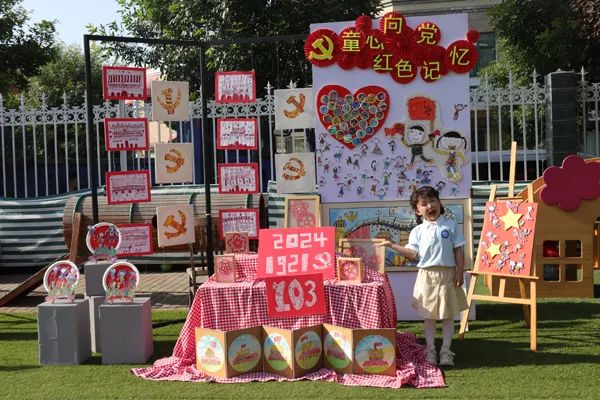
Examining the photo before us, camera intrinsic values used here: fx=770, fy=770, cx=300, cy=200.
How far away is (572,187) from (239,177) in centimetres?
374

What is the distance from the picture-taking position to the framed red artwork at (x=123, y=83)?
7566 mm

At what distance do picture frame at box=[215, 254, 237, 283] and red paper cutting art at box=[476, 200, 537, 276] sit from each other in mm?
2286

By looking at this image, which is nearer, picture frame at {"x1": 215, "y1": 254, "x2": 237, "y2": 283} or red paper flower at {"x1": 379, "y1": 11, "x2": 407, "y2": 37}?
picture frame at {"x1": 215, "y1": 254, "x2": 237, "y2": 283}

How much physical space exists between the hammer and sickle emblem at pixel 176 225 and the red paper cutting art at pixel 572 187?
13.1ft

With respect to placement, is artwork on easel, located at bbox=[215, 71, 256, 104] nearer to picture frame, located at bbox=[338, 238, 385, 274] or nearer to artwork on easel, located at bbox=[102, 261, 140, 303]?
picture frame, located at bbox=[338, 238, 385, 274]

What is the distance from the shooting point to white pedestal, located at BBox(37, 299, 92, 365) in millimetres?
6312

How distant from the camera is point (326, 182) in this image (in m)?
7.77

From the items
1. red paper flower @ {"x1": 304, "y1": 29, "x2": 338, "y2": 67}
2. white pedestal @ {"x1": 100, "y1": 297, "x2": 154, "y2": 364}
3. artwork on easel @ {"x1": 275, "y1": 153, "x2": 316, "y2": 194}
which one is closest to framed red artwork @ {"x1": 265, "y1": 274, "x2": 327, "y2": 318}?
white pedestal @ {"x1": 100, "y1": 297, "x2": 154, "y2": 364}

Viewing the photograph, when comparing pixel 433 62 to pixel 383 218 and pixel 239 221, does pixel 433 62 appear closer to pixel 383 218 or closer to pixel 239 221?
pixel 383 218

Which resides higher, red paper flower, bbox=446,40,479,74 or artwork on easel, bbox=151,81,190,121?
red paper flower, bbox=446,40,479,74

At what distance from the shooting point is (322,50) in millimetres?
7680

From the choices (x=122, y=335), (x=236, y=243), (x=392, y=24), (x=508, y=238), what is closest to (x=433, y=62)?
(x=392, y=24)

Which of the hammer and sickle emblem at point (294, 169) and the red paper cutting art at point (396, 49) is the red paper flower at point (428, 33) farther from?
the hammer and sickle emblem at point (294, 169)

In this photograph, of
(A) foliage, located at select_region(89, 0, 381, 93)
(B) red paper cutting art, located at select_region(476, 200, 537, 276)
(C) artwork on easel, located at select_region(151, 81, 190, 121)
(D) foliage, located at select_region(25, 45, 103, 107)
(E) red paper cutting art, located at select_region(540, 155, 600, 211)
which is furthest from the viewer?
(D) foliage, located at select_region(25, 45, 103, 107)
